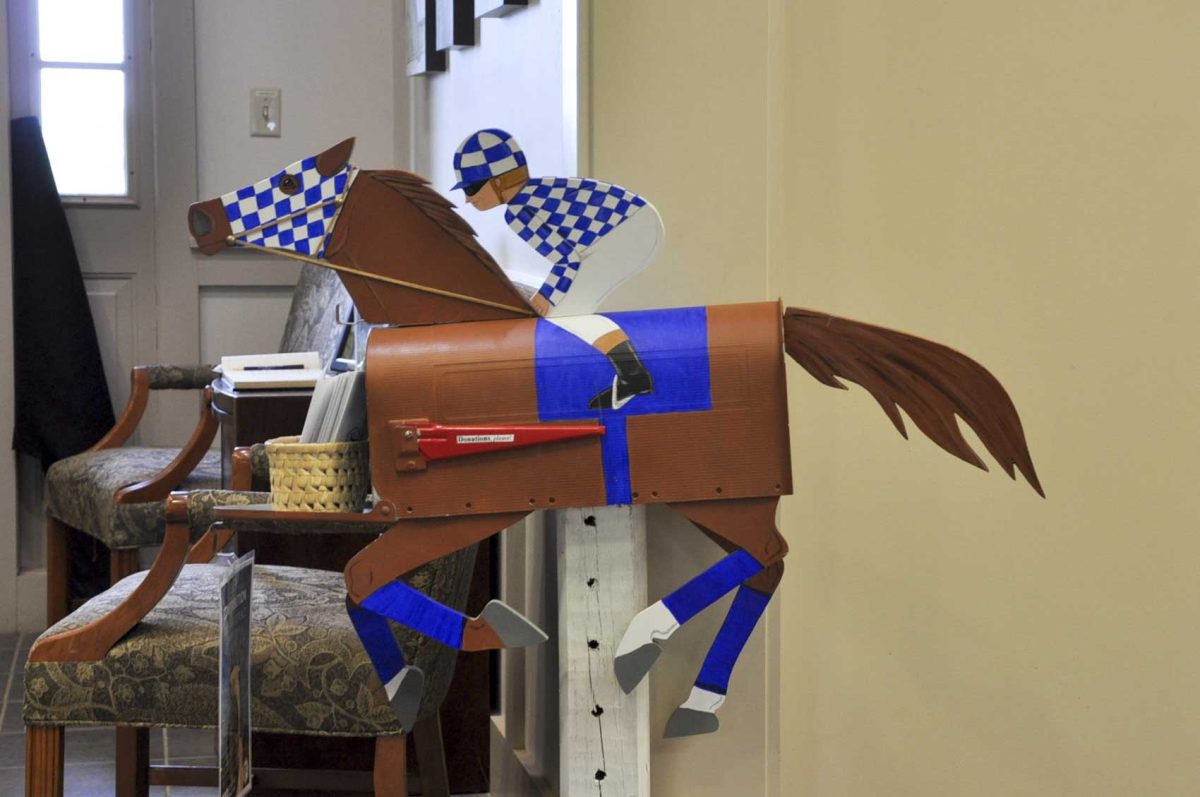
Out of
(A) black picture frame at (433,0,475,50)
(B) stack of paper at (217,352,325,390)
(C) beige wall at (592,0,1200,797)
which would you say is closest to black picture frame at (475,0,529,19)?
(A) black picture frame at (433,0,475,50)

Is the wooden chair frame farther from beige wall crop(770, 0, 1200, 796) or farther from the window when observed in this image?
beige wall crop(770, 0, 1200, 796)

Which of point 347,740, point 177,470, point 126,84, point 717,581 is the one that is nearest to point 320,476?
point 717,581

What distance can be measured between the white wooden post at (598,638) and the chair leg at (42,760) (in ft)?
2.50

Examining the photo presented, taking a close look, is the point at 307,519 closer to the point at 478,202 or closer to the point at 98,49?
the point at 478,202

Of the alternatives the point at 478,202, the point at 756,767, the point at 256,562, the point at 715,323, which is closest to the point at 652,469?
the point at 715,323

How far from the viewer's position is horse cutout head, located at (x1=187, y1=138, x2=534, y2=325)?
1.25m

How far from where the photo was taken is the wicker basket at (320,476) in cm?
128

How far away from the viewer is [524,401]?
125cm

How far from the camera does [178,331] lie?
3682 millimetres

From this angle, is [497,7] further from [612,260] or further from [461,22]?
[612,260]

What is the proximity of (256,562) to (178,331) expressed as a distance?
5.14 ft

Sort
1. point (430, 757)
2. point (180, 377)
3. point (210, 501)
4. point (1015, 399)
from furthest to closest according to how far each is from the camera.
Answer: point (180, 377) → point (430, 757) → point (210, 501) → point (1015, 399)

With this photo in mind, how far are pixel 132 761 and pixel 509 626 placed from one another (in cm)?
115

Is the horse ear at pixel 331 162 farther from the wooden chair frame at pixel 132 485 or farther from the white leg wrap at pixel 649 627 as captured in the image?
the wooden chair frame at pixel 132 485
